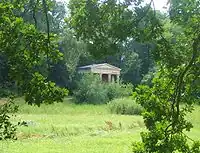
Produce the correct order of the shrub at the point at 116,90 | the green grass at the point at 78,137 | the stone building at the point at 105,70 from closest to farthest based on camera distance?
the green grass at the point at 78,137
the shrub at the point at 116,90
the stone building at the point at 105,70

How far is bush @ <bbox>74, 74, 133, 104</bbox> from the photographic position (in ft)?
110

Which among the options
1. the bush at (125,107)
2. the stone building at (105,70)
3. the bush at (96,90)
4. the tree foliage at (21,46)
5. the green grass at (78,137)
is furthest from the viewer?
the stone building at (105,70)

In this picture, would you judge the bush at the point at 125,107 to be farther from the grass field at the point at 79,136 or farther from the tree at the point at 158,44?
the tree at the point at 158,44

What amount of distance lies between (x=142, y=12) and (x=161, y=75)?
80cm

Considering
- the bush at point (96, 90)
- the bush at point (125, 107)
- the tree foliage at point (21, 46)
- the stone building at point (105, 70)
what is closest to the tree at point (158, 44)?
the tree foliage at point (21, 46)

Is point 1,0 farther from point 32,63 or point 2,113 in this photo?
point 2,113

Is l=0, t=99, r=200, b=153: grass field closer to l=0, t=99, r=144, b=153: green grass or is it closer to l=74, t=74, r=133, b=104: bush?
l=0, t=99, r=144, b=153: green grass

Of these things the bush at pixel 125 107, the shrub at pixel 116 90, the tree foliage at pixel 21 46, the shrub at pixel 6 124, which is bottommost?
the bush at pixel 125 107

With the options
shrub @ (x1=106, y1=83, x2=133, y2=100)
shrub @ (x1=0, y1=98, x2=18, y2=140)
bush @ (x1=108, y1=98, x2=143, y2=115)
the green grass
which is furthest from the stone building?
shrub @ (x1=0, y1=98, x2=18, y2=140)

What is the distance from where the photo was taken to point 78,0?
4.65 meters

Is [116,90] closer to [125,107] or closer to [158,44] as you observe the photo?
[125,107]

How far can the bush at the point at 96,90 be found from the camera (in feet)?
110

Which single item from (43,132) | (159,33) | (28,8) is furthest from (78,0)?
(43,132)

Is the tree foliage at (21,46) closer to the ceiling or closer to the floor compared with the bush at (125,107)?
closer to the ceiling
